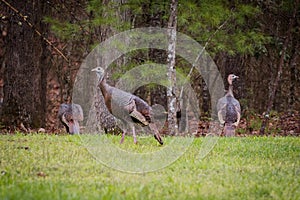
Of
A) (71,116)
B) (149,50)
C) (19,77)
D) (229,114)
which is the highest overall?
(149,50)

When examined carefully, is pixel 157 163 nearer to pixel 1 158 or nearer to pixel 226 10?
pixel 1 158

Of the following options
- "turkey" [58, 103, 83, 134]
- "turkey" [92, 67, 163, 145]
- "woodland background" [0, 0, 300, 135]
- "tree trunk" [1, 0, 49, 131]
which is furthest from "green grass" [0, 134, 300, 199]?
"tree trunk" [1, 0, 49, 131]

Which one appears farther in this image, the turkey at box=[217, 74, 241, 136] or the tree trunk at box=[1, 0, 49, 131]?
the tree trunk at box=[1, 0, 49, 131]

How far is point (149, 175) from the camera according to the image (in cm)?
788

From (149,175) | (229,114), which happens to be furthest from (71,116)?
(149,175)

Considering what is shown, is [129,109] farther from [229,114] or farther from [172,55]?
[229,114]

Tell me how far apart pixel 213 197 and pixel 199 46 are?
10672 mm

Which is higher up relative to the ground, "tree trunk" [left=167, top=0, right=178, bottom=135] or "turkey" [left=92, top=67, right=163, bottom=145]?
"tree trunk" [left=167, top=0, right=178, bottom=135]

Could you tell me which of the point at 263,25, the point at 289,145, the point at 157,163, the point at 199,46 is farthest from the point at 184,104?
the point at 157,163

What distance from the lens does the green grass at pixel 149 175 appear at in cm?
666

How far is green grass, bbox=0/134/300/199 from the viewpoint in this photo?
6660 millimetres

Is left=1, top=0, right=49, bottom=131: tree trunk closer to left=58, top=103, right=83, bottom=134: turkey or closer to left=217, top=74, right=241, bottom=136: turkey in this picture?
left=58, top=103, right=83, bottom=134: turkey

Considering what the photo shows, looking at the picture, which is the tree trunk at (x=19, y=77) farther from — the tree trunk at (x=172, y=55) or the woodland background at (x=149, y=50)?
the tree trunk at (x=172, y=55)

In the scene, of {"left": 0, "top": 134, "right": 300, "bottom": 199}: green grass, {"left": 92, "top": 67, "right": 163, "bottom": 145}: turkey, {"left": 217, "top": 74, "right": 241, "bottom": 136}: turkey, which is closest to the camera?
{"left": 0, "top": 134, "right": 300, "bottom": 199}: green grass
